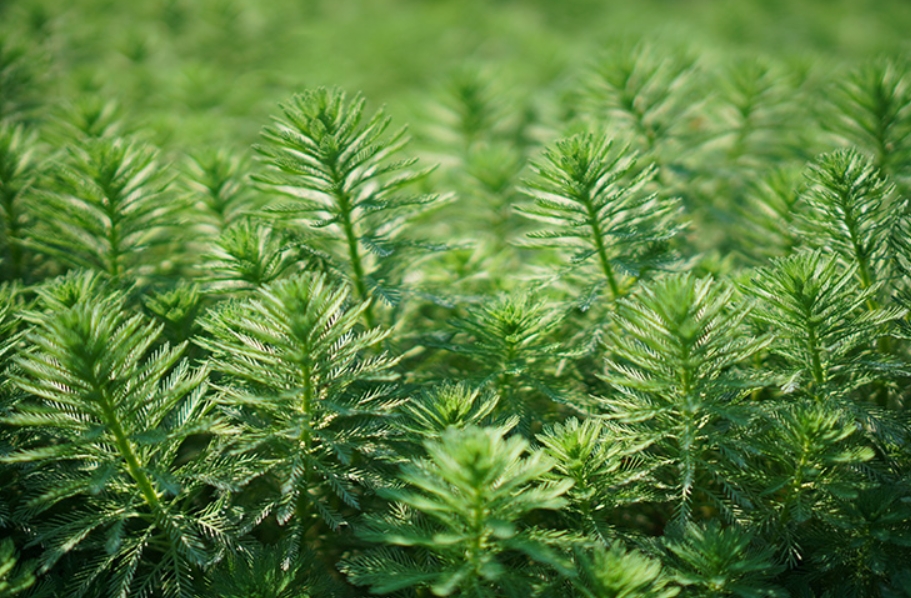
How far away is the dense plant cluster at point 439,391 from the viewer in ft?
2.47

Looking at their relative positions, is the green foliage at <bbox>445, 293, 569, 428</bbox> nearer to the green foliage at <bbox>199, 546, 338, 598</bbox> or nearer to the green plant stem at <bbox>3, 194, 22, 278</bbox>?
the green foliage at <bbox>199, 546, 338, 598</bbox>

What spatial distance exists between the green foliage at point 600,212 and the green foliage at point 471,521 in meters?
0.34

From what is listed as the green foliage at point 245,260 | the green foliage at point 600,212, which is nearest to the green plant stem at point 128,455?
the green foliage at point 245,260

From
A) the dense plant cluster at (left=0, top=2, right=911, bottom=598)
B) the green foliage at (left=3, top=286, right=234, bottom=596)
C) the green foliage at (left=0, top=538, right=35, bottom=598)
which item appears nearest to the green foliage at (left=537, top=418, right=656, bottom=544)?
the dense plant cluster at (left=0, top=2, right=911, bottom=598)

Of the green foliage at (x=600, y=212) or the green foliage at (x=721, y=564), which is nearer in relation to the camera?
the green foliage at (x=721, y=564)

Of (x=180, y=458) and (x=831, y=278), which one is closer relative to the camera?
(x=831, y=278)

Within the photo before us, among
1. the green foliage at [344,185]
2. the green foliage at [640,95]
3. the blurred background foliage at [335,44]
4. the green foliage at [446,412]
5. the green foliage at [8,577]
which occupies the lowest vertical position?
the green foliage at [8,577]

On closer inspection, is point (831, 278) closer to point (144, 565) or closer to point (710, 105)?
point (710, 105)

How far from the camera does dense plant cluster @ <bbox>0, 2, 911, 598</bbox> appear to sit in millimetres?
752

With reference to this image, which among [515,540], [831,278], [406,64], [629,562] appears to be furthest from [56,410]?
[406,64]

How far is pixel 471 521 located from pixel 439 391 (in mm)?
179

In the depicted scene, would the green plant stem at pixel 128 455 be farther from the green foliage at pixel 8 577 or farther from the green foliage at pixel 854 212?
the green foliage at pixel 854 212

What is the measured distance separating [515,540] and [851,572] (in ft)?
1.46

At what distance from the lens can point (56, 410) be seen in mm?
786
